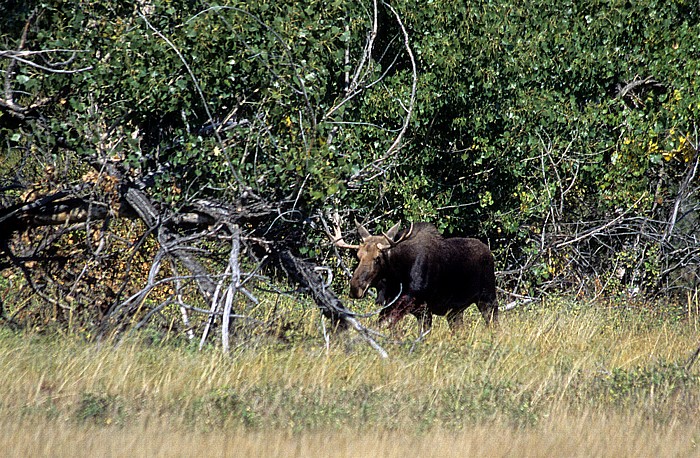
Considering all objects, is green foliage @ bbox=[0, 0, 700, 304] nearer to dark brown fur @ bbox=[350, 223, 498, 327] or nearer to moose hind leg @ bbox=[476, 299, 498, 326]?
dark brown fur @ bbox=[350, 223, 498, 327]

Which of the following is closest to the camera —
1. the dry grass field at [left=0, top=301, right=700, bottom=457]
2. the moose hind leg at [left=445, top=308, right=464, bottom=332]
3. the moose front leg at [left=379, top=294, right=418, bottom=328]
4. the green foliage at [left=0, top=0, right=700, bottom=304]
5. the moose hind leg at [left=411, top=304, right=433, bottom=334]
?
the dry grass field at [left=0, top=301, right=700, bottom=457]

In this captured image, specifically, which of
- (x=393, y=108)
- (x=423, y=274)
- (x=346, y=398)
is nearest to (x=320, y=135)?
(x=346, y=398)

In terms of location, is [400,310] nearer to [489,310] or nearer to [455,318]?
[455,318]

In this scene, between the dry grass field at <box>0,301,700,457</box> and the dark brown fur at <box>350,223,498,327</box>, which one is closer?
the dry grass field at <box>0,301,700,457</box>

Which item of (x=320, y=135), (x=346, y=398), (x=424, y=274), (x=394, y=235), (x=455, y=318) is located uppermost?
(x=320, y=135)

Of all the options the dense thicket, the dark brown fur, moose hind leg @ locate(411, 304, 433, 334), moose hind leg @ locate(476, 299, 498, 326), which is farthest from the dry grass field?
moose hind leg @ locate(476, 299, 498, 326)

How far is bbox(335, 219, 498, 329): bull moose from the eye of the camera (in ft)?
36.8

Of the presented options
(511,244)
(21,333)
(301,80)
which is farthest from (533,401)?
(511,244)

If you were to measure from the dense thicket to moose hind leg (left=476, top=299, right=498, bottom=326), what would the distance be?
142 cm

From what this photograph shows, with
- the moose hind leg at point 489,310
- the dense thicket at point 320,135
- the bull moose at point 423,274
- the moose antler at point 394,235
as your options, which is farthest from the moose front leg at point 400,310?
the dense thicket at point 320,135

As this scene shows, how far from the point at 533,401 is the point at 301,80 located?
339 cm

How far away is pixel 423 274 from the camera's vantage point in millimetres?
11383

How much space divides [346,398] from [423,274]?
4.28m

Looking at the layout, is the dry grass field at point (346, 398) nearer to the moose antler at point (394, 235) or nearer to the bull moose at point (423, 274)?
the bull moose at point (423, 274)
